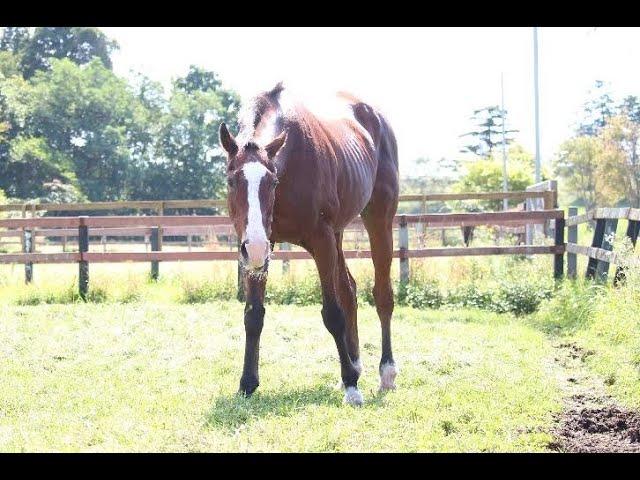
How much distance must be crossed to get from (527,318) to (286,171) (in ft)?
17.4

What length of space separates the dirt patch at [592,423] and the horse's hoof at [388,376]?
121cm

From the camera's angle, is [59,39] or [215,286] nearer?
[215,286]

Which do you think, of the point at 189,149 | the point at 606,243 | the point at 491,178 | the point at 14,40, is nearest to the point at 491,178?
the point at 491,178

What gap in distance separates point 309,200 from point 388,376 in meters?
1.50

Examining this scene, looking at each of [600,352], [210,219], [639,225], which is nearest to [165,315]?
[210,219]

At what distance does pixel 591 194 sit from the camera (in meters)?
40.2

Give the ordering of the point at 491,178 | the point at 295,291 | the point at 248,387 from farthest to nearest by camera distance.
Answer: the point at 491,178 < the point at 295,291 < the point at 248,387

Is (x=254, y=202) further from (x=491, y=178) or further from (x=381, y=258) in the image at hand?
(x=491, y=178)

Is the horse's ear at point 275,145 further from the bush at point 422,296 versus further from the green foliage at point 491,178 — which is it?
the green foliage at point 491,178

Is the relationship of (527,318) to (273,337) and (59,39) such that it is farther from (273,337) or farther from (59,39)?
(59,39)

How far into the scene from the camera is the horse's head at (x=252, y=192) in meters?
3.85

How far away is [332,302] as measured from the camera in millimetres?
4723

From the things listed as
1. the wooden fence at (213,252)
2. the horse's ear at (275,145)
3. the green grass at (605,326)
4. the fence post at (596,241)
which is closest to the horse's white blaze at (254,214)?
the horse's ear at (275,145)

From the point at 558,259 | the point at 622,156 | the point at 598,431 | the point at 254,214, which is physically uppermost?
the point at 622,156
